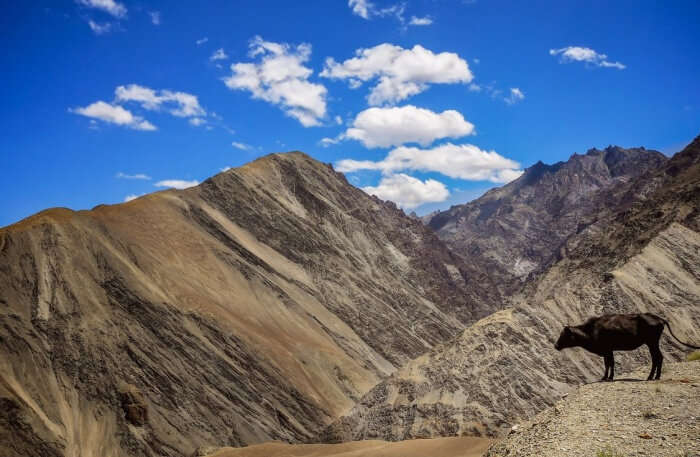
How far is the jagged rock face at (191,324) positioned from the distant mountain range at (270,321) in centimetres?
14

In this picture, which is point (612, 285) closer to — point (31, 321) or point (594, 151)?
point (31, 321)

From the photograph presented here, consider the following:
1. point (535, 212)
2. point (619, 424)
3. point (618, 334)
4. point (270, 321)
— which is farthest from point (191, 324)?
point (535, 212)

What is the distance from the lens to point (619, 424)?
7.54 m

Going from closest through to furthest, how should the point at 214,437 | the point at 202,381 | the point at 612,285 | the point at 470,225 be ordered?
the point at 612,285
the point at 214,437
the point at 202,381
the point at 470,225

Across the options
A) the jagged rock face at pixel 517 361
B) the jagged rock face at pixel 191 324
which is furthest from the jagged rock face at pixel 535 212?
the jagged rock face at pixel 517 361

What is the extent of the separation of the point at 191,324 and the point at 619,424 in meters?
34.0

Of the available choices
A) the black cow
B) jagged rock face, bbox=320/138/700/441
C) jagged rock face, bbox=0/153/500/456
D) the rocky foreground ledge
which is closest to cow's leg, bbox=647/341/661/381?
the black cow

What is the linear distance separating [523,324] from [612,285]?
6554 millimetres

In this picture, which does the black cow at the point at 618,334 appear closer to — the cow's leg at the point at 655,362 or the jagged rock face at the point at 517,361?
the cow's leg at the point at 655,362

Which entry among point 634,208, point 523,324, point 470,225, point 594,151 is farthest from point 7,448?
point 594,151

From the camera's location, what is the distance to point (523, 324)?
83.4ft

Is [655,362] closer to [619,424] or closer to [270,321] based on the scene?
[619,424]

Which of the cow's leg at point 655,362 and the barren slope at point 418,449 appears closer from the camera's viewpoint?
the cow's leg at point 655,362

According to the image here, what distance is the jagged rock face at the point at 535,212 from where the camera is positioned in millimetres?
124188
